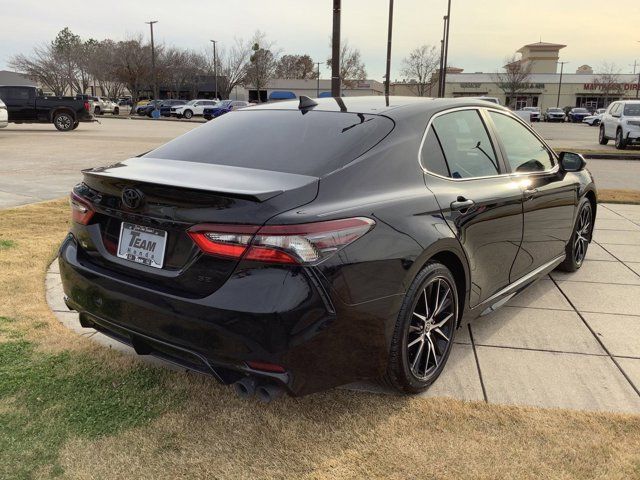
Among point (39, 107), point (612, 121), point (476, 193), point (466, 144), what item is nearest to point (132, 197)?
point (476, 193)

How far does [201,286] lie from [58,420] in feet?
3.67

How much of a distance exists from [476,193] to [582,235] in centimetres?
258

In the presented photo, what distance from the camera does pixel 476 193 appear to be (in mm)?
3375

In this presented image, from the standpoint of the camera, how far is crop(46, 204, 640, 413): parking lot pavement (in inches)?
123

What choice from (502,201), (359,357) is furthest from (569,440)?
(502,201)

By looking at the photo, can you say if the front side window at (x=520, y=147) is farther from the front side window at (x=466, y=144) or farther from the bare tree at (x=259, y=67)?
the bare tree at (x=259, y=67)

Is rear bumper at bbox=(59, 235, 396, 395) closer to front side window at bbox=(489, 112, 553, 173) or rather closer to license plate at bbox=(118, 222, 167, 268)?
license plate at bbox=(118, 222, 167, 268)

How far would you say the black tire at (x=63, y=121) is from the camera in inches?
956

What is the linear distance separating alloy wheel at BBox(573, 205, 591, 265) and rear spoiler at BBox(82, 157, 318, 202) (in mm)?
3589

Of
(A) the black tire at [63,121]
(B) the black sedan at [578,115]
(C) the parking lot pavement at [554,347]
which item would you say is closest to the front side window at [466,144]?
(C) the parking lot pavement at [554,347]

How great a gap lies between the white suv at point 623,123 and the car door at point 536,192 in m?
17.7

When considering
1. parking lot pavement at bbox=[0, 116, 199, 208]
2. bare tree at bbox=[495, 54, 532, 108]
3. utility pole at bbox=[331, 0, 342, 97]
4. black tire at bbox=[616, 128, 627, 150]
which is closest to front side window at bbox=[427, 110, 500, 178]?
utility pole at bbox=[331, 0, 342, 97]

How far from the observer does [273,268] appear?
91.6 inches

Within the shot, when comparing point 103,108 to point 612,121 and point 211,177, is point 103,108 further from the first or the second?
point 211,177
